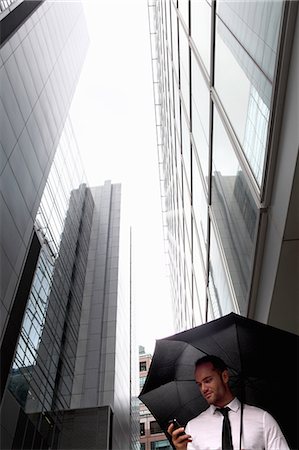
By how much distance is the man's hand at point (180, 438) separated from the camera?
3602 millimetres

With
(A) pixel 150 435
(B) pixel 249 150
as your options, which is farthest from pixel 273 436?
(A) pixel 150 435

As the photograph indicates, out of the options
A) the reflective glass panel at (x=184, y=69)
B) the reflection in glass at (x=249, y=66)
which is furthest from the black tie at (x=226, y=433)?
the reflective glass panel at (x=184, y=69)

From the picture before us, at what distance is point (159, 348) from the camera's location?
4.47 meters

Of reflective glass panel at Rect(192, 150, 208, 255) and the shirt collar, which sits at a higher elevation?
reflective glass panel at Rect(192, 150, 208, 255)

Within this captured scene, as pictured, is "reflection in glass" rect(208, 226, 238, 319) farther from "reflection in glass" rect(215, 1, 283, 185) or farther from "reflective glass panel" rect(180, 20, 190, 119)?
"reflective glass panel" rect(180, 20, 190, 119)

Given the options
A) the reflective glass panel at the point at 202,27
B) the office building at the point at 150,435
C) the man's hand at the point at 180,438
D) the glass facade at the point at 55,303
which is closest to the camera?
the man's hand at the point at 180,438

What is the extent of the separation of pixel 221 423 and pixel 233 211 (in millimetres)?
4456

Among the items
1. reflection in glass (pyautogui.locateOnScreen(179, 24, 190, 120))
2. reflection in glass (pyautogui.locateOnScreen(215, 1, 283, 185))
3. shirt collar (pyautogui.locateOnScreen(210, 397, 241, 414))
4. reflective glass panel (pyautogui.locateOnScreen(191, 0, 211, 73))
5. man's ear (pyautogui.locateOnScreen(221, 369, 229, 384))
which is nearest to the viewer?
shirt collar (pyautogui.locateOnScreen(210, 397, 241, 414))

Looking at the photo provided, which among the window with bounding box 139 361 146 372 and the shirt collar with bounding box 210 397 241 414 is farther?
the window with bounding box 139 361 146 372

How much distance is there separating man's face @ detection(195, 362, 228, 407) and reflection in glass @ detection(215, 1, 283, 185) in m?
2.90

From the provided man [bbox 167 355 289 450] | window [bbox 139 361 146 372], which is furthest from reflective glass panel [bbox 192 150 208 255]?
window [bbox 139 361 146 372]

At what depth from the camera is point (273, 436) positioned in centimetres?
342

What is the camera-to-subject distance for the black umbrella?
3.74 m

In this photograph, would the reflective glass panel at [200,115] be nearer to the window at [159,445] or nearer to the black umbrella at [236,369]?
the black umbrella at [236,369]
